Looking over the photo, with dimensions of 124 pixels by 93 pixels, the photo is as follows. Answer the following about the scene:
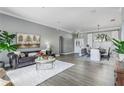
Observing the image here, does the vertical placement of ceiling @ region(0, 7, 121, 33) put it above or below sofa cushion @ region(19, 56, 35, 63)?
above

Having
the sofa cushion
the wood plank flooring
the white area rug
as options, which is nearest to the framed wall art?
the sofa cushion

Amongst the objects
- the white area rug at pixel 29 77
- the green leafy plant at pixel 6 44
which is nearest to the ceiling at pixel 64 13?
the white area rug at pixel 29 77

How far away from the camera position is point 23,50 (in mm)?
6594

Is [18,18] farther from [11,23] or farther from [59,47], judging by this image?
[59,47]

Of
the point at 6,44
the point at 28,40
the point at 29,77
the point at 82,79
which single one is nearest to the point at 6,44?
the point at 6,44

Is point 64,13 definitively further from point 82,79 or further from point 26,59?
point 82,79

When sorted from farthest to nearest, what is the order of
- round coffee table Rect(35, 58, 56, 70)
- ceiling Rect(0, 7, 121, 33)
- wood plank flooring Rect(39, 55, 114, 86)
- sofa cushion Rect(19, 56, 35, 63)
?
sofa cushion Rect(19, 56, 35, 63) → ceiling Rect(0, 7, 121, 33) → round coffee table Rect(35, 58, 56, 70) → wood plank flooring Rect(39, 55, 114, 86)

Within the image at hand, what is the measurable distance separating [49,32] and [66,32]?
313 centimetres

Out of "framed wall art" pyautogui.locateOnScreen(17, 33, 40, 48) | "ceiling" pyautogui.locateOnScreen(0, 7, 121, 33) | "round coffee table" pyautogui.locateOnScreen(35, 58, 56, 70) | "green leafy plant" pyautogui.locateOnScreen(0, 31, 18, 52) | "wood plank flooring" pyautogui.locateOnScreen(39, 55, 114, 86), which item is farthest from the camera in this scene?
"framed wall art" pyautogui.locateOnScreen(17, 33, 40, 48)

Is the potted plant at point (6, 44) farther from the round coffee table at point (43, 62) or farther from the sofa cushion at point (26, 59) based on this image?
the sofa cushion at point (26, 59)

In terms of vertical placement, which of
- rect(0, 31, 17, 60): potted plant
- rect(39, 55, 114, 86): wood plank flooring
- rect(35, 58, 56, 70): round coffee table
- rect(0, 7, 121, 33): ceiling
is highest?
rect(0, 7, 121, 33): ceiling

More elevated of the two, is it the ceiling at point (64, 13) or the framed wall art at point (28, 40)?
the ceiling at point (64, 13)

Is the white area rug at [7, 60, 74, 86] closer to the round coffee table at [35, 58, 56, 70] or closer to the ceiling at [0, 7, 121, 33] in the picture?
the round coffee table at [35, 58, 56, 70]

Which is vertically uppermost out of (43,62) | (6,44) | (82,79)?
(6,44)
